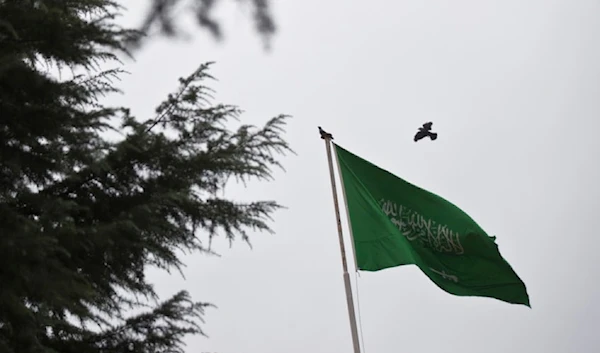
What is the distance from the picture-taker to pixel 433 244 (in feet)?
36.4

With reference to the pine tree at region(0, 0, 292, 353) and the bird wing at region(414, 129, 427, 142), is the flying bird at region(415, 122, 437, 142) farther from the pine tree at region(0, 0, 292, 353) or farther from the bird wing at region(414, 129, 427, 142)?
the pine tree at region(0, 0, 292, 353)

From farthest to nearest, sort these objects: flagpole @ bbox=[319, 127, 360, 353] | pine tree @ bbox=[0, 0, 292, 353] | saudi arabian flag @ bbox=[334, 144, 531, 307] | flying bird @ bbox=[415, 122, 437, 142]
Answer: flying bird @ bbox=[415, 122, 437, 142]
saudi arabian flag @ bbox=[334, 144, 531, 307]
flagpole @ bbox=[319, 127, 360, 353]
pine tree @ bbox=[0, 0, 292, 353]

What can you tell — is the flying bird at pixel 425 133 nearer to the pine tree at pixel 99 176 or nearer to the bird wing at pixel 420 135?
the bird wing at pixel 420 135

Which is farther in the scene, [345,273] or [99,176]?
[345,273]

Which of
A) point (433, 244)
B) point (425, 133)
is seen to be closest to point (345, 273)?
point (433, 244)

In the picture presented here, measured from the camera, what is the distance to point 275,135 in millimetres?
6414

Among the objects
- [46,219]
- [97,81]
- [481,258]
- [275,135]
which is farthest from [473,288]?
[46,219]

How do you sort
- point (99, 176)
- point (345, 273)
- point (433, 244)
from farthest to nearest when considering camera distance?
point (433, 244)
point (345, 273)
point (99, 176)

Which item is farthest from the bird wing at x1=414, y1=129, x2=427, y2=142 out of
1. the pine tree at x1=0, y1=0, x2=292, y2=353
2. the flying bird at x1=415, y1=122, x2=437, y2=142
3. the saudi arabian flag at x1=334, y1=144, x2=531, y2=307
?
the pine tree at x1=0, y1=0, x2=292, y2=353

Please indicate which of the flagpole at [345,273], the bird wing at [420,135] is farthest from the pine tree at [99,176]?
the bird wing at [420,135]

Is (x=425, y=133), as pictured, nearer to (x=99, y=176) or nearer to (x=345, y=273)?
(x=345, y=273)

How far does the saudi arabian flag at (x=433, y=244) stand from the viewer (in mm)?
10953

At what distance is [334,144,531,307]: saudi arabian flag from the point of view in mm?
10953

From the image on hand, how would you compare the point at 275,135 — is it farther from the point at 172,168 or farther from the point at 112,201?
the point at 112,201
